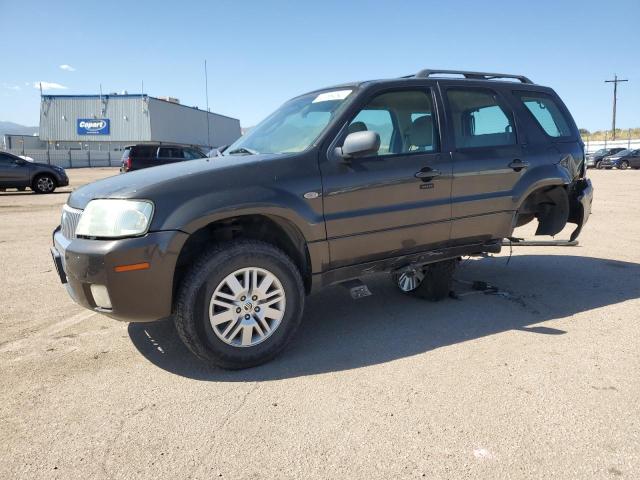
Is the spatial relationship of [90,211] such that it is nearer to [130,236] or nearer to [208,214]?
[130,236]

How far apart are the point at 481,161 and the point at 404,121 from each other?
29.7 inches

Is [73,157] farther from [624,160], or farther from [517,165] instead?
[517,165]

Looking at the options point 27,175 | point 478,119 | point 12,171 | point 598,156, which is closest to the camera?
point 478,119

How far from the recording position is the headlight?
2.86m

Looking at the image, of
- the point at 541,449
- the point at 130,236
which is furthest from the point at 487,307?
the point at 130,236

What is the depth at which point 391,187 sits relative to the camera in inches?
144

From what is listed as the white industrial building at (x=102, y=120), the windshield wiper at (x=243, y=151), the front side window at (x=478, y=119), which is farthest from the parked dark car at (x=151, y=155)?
the white industrial building at (x=102, y=120)

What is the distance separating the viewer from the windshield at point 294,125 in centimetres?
366

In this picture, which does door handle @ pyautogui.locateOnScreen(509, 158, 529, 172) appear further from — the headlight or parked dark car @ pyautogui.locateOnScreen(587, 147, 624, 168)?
parked dark car @ pyautogui.locateOnScreen(587, 147, 624, 168)

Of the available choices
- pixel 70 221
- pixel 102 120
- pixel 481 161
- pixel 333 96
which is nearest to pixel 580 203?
pixel 481 161

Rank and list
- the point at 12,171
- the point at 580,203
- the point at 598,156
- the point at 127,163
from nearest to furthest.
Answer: the point at 580,203, the point at 12,171, the point at 127,163, the point at 598,156

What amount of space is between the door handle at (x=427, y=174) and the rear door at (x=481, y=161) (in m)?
0.22

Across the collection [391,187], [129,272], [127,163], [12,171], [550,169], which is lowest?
[129,272]

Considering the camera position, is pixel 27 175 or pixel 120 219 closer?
pixel 120 219
